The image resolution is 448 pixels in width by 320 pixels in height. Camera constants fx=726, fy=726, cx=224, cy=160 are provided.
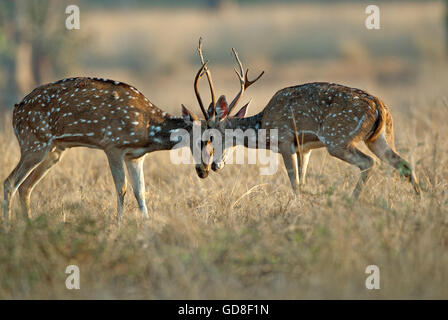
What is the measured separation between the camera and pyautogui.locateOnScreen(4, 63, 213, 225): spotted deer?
8.64 metres

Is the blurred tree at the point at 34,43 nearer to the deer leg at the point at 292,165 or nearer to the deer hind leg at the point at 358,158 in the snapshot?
the deer leg at the point at 292,165

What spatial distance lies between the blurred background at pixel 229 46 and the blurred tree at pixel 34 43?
33 millimetres

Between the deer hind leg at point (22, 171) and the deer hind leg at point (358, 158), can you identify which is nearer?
the deer hind leg at point (358, 158)

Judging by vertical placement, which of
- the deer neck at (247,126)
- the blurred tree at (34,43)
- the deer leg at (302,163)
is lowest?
the deer leg at (302,163)

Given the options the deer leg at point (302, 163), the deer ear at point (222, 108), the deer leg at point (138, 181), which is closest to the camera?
the deer leg at point (138, 181)

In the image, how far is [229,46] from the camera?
30.8 meters

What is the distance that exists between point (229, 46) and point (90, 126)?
22.7m

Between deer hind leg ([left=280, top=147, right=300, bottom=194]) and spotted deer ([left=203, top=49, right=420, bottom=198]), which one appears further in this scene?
deer hind leg ([left=280, top=147, right=300, bottom=194])

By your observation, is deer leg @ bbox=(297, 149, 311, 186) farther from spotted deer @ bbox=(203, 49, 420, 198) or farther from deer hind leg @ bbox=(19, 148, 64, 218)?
deer hind leg @ bbox=(19, 148, 64, 218)

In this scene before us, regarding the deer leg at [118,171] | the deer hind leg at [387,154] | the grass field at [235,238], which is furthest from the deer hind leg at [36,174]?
the deer hind leg at [387,154]

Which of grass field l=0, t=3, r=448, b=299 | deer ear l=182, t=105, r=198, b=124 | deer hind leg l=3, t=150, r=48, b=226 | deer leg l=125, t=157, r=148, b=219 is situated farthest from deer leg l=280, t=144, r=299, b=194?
deer hind leg l=3, t=150, r=48, b=226

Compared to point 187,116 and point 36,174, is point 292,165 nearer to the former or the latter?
point 187,116

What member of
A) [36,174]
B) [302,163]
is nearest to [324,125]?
[302,163]

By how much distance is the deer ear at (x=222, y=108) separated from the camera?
948cm
